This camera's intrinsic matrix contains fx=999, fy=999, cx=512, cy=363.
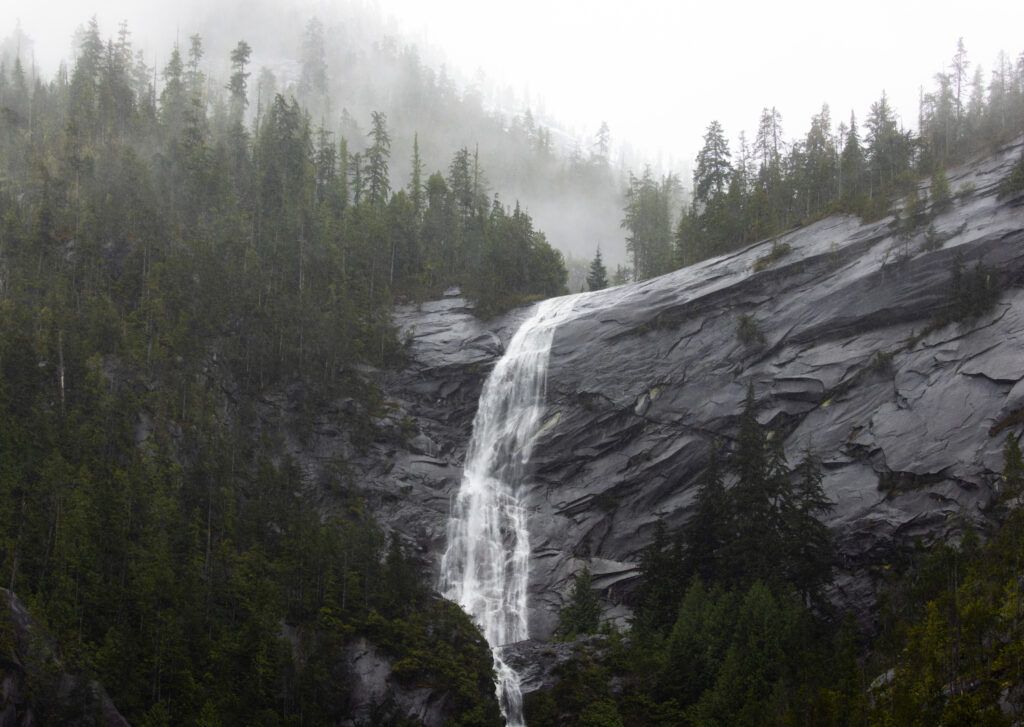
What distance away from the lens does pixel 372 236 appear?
71.9 m

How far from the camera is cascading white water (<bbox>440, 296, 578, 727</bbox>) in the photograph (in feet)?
168

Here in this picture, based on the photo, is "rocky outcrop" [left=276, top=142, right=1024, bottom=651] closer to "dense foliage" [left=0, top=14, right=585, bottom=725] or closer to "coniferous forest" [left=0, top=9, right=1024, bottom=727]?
"coniferous forest" [left=0, top=9, right=1024, bottom=727]

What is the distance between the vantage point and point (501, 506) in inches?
2203

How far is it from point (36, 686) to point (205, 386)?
24342mm

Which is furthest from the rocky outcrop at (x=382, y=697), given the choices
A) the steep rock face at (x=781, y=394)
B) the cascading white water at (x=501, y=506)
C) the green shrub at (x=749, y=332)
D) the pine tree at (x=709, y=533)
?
the green shrub at (x=749, y=332)

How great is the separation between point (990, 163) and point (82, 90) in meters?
71.5

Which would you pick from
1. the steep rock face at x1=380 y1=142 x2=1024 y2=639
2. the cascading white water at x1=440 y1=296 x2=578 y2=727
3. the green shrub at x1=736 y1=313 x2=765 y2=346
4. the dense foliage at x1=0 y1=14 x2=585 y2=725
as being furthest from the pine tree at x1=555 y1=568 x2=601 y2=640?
the green shrub at x1=736 y1=313 x2=765 y2=346

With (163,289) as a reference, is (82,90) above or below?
above

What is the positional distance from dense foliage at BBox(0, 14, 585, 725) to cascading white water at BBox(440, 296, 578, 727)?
12.6ft

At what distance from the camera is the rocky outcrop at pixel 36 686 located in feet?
117

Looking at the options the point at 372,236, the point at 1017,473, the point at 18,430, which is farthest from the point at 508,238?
the point at 1017,473

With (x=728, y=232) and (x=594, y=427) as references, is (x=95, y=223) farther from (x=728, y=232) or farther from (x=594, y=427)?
(x=728, y=232)

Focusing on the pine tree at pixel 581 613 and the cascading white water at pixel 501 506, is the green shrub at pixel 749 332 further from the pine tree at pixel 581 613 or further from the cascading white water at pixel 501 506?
the pine tree at pixel 581 613

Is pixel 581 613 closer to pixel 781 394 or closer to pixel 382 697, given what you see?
pixel 382 697
